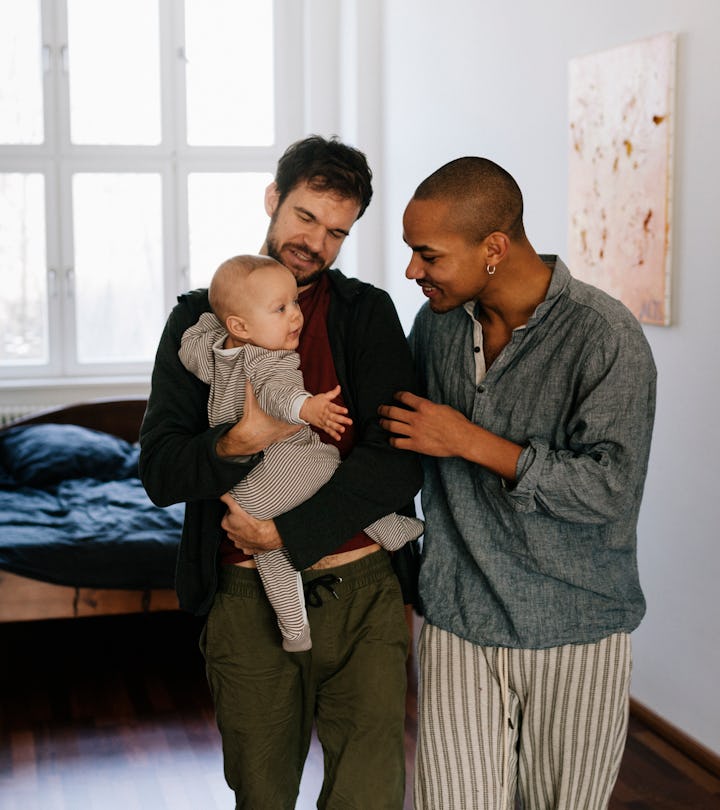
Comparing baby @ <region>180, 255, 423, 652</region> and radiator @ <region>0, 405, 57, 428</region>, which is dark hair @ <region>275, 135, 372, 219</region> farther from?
radiator @ <region>0, 405, 57, 428</region>

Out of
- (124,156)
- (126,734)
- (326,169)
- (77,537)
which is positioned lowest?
(126,734)

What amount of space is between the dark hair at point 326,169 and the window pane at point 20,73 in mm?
4536

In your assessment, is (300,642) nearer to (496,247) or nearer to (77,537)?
(496,247)

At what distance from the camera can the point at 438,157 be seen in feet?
16.5

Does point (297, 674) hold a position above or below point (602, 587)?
below

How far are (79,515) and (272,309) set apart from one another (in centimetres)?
262

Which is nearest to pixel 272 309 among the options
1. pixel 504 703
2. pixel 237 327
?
pixel 237 327

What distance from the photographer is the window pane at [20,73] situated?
19.7 ft

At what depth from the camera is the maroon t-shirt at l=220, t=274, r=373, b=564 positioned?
1966mm

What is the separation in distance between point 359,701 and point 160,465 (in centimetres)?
55

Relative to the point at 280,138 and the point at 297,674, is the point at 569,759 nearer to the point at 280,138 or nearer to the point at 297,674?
the point at 297,674

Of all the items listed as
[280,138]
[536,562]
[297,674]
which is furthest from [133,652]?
[280,138]

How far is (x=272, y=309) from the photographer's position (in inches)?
73.9

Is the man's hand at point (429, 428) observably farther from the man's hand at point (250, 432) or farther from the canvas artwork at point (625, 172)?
the canvas artwork at point (625, 172)
